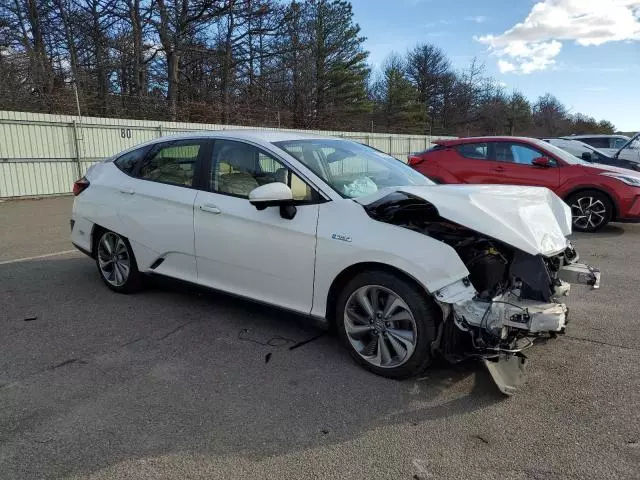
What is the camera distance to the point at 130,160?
5.12m

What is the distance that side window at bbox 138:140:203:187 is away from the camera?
4469 mm

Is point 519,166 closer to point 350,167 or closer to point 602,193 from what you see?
point 602,193

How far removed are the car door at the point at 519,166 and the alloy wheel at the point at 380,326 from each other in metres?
6.71

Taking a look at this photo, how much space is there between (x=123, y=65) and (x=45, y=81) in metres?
5.87

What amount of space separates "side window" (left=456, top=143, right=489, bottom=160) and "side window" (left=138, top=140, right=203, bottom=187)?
22.2 feet

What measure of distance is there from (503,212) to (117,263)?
378 centimetres

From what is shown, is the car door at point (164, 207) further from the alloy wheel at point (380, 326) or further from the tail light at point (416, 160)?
the tail light at point (416, 160)

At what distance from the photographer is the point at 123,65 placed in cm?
2402

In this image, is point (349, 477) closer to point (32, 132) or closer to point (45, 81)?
point (32, 132)

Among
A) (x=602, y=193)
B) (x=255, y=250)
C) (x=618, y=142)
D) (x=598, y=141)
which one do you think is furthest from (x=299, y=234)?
(x=618, y=142)

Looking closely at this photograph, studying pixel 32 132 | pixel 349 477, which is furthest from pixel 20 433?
pixel 32 132

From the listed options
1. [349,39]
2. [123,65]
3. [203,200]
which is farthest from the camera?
[349,39]

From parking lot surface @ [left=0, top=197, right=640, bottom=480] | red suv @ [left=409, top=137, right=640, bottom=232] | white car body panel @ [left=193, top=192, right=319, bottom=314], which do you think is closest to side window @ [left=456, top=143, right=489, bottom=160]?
red suv @ [left=409, top=137, right=640, bottom=232]

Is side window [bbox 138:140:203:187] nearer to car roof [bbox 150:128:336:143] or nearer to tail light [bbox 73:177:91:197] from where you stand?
car roof [bbox 150:128:336:143]
